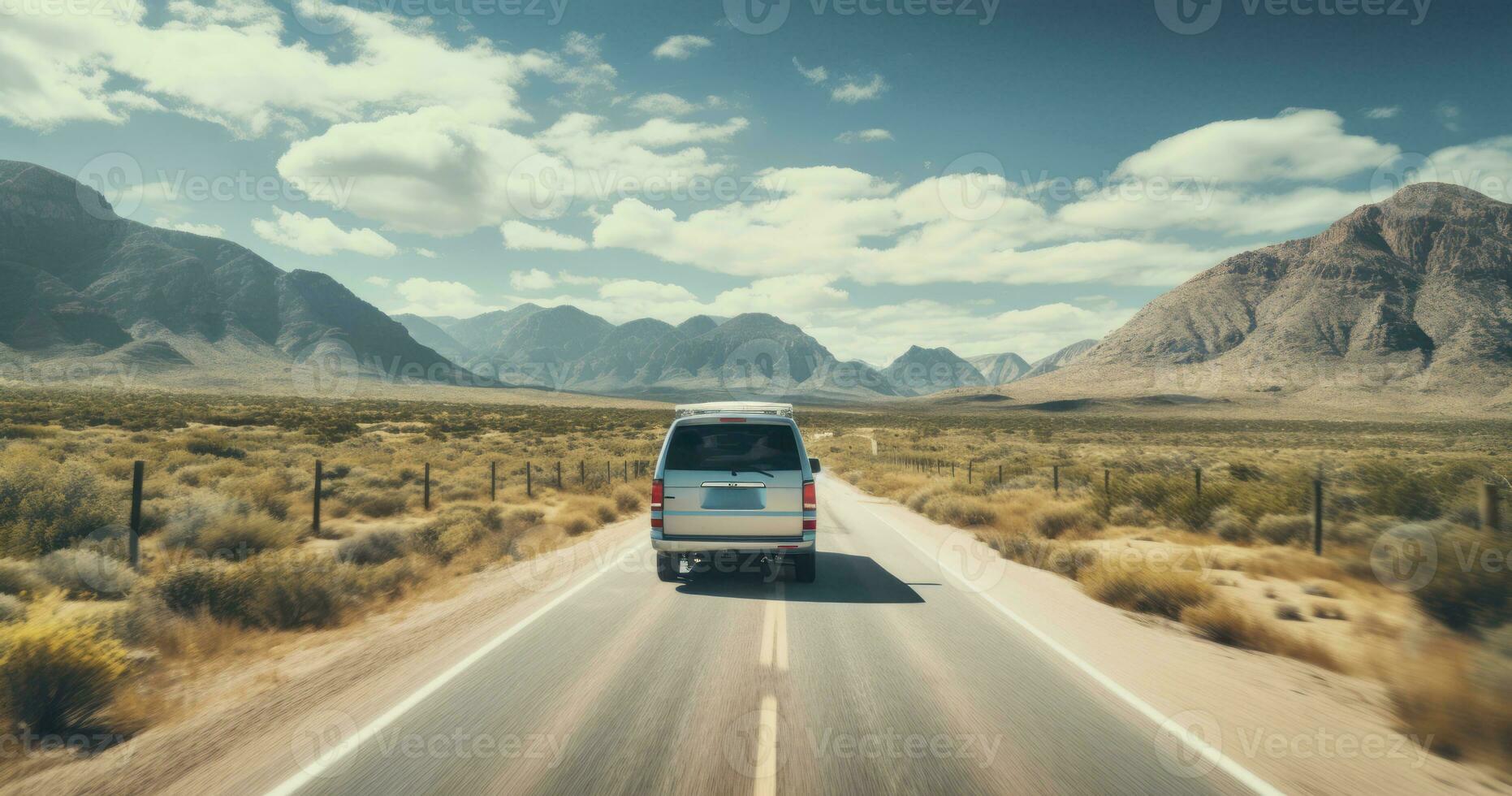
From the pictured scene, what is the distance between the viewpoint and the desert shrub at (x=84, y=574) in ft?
27.5

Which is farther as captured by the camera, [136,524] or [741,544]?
[136,524]

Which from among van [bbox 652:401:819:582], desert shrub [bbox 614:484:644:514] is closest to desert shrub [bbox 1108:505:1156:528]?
van [bbox 652:401:819:582]

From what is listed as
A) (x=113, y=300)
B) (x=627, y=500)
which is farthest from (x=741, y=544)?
(x=113, y=300)

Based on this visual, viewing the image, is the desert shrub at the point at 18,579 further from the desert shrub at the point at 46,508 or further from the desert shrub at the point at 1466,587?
the desert shrub at the point at 1466,587

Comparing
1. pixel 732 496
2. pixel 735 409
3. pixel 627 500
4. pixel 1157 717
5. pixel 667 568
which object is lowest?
pixel 627 500

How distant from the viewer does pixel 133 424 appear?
131 ft

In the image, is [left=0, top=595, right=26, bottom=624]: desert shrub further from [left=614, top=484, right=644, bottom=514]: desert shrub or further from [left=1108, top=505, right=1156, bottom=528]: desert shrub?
[left=1108, top=505, right=1156, bottom=528]: desert shrub

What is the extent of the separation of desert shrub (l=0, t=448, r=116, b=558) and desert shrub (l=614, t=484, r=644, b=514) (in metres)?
10.2

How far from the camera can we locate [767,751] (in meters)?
4.36

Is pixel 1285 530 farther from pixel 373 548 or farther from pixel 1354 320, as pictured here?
pixel 1354 320

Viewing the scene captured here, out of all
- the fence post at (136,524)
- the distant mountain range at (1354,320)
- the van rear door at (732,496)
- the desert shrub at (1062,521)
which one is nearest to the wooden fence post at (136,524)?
the fence post at (136,524)

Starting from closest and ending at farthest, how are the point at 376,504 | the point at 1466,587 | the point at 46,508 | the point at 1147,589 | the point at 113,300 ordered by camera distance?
the point at 1466,587 < the point at 1147,589 < the point at 46,508 < the point at 376,504 < the point at 113,300

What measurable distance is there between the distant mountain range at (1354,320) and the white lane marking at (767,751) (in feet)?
528

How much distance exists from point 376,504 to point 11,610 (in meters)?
10.5
